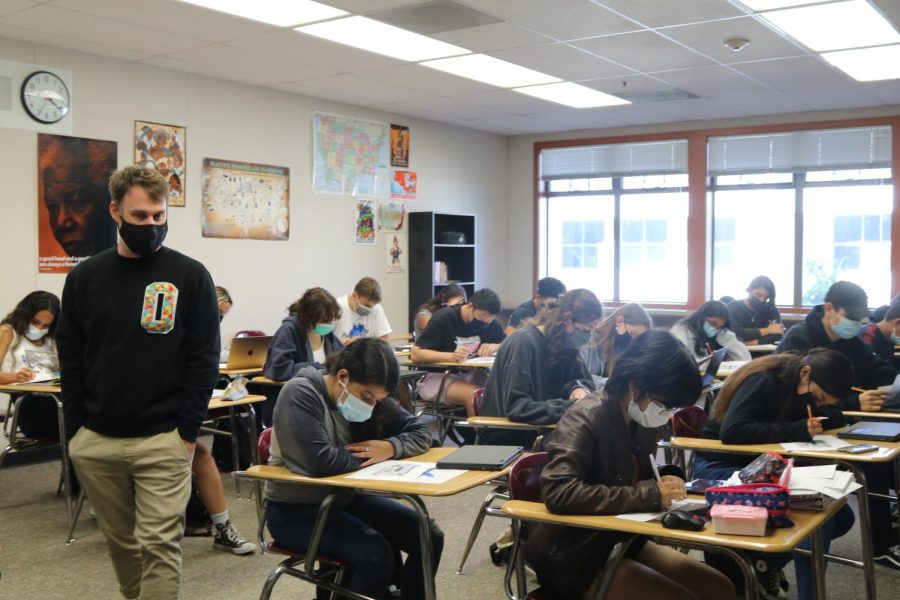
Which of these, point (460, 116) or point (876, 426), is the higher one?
point (460, 116)

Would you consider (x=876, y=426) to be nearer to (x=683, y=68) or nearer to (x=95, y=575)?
(x=95, y=575)

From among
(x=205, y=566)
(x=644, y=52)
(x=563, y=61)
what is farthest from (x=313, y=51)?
(x=205, y=566)

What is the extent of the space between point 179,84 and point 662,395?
571 centimetres

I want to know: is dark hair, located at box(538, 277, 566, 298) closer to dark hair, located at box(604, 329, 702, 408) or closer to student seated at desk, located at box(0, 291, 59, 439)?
student seated at desk, located at box(0, 291, 59, 439)

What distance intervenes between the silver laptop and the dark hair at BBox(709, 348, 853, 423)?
10.7 feet

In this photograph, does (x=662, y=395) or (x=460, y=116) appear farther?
(x=460, y=116)

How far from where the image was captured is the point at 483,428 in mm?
3994

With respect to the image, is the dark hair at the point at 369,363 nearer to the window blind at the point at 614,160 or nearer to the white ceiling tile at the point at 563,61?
the white ceiling tile at the point at 563,61

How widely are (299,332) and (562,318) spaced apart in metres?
1.75

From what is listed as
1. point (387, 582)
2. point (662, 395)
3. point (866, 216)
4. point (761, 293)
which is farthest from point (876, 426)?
point (866, 216)

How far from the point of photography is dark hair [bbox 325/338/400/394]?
2.86 meters

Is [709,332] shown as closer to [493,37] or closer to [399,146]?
[493,37]

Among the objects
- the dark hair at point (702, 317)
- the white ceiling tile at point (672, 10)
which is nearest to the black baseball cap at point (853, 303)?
the dark hair at point (702, 317)

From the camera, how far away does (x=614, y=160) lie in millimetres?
10367
